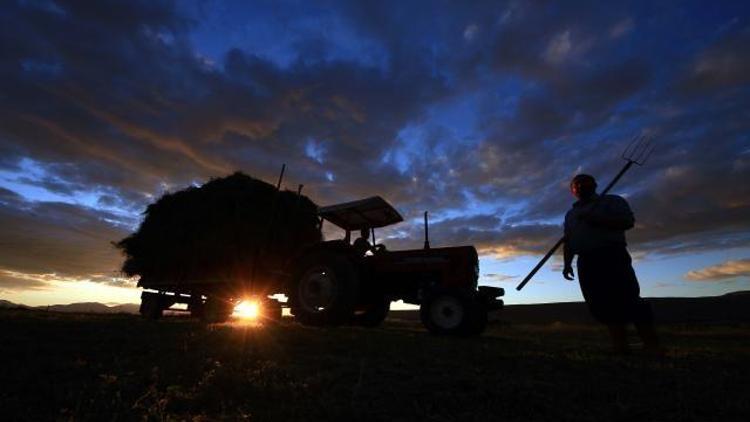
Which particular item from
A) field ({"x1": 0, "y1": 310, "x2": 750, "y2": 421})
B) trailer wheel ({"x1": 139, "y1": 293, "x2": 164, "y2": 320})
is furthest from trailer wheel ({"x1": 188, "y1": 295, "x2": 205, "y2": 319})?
field ({"x1": 0, "y1": 310, "x2": 750, "y2": 421})

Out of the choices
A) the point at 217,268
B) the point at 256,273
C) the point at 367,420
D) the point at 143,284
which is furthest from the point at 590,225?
the point at 143,284

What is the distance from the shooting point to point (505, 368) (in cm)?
448

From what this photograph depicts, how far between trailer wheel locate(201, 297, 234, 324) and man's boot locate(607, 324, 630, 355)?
8.15 meters

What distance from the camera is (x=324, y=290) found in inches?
375

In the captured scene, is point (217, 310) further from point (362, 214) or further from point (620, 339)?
point (620, 339)

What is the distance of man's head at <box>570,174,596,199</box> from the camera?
255 inches

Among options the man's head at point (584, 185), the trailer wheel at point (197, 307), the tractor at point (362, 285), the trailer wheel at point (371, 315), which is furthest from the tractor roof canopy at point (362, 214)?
the man's head at point (584, 185)

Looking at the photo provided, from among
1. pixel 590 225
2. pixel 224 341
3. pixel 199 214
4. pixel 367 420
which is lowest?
pixel 367 420

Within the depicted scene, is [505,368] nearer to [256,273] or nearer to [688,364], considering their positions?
[688,364]

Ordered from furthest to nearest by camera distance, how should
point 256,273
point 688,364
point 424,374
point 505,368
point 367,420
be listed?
point 256,273, point 688,364, point 505,368, point 424,374, point 367,420

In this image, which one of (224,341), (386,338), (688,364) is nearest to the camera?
(688,364)

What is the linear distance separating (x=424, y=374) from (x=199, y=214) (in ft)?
28.5

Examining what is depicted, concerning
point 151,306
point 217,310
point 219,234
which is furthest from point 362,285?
point 151,306

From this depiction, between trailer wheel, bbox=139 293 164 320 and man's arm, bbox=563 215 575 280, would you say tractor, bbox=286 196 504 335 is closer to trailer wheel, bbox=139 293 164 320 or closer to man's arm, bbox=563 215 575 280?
man's arm, bbox=563 215 575 280
